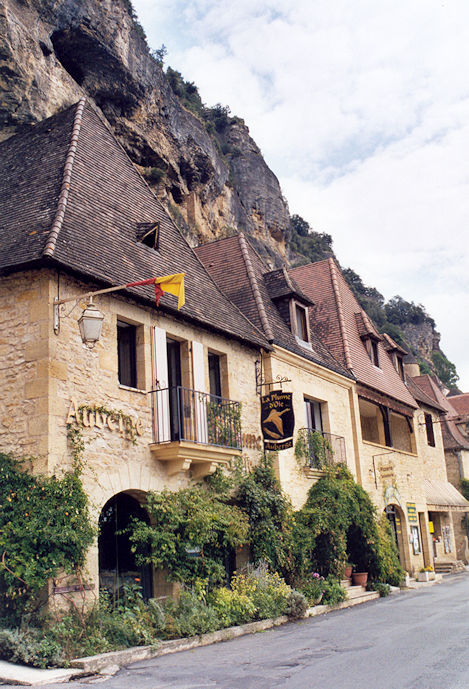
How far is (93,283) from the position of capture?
11.1 m

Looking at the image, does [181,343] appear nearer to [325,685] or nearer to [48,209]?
[48,209]

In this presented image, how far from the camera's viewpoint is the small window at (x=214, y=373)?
576 inches

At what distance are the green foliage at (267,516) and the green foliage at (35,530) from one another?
4.80m

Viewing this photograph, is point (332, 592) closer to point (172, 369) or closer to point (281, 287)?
point (172, 369)

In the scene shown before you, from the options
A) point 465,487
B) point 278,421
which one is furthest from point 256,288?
point 465,487

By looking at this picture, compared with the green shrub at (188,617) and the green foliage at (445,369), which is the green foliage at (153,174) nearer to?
the green shrub at (188,617)

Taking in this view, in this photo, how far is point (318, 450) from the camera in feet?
57.1

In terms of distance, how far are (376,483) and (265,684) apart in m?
13.7

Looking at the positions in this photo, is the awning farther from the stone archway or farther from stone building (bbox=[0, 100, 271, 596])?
stone building (bbox=[0, 100, 271, 596])

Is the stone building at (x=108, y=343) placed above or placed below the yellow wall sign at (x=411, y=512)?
above

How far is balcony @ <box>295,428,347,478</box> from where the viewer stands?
16.8m

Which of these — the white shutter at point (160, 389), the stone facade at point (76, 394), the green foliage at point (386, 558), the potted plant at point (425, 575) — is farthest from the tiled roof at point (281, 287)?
the potted plant at point (425, 575)

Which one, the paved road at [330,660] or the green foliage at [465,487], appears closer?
the paved road at [330,660]

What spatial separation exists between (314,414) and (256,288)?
3727mm
